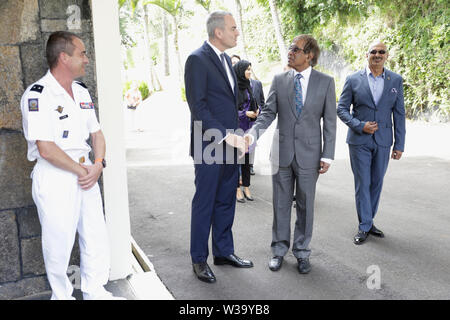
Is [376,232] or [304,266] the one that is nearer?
[304,266]

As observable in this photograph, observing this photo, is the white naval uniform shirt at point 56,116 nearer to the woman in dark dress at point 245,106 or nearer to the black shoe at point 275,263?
the black shoe at point 275,263

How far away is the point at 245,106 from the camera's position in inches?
234

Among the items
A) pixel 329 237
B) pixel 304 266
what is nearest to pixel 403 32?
pixel 329 237

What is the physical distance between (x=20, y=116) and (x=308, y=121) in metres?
2.28

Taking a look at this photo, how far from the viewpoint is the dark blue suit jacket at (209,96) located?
3.33 meters

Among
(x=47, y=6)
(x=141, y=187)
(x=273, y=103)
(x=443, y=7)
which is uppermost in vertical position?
(x=443, y=7)

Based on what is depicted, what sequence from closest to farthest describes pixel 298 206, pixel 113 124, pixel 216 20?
pixel 113 124
pixel 216 20
pixel 298 206

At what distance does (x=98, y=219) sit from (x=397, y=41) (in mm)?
12000

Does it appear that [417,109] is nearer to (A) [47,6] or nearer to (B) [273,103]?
(B) [273,103]

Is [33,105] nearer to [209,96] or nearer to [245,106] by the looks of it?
[209,96]

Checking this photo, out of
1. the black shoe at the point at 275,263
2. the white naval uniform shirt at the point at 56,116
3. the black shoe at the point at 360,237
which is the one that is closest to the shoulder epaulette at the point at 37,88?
the white naval uniform shirt at the point at 56,116

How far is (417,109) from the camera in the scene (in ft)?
41.0

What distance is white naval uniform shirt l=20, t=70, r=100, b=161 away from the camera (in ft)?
8.41

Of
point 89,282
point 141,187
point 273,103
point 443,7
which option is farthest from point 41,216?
point 443,7
